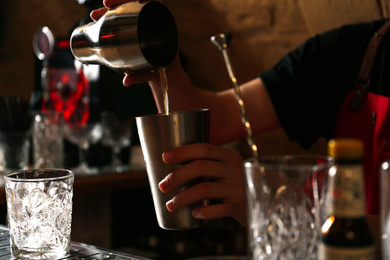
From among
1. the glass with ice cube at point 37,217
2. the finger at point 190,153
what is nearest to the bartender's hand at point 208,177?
the finger at point 190,153

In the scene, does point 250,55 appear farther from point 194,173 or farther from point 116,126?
point 194,173

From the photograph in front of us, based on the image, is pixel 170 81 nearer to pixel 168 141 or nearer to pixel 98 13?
pixel 98 13

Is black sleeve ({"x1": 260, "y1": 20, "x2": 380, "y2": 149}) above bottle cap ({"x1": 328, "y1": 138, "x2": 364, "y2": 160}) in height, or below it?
above

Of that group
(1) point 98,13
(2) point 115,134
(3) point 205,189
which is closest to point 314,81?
(1) point 98,13

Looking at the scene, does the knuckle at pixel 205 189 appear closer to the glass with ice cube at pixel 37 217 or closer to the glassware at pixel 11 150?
the glass with ice cube at pixel 37 217

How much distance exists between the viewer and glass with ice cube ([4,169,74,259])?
769 millimetres

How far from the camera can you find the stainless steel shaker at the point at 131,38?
0.93 metres

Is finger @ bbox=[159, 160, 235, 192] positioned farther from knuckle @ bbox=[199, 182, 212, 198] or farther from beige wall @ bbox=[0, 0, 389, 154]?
beige wall @ bbox=[0, 0, 389, 154]

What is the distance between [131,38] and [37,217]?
35 cm

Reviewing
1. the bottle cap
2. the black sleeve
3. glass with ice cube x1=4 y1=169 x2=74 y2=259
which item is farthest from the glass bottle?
the black sleeve

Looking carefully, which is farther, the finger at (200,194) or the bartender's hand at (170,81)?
the bartender's hand at (170,81)

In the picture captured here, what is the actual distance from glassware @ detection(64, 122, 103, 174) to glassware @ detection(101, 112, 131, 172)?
0.04 m

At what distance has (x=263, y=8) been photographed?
2398 millimetres

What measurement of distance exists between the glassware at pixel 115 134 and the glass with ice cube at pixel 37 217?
144 centimetres
